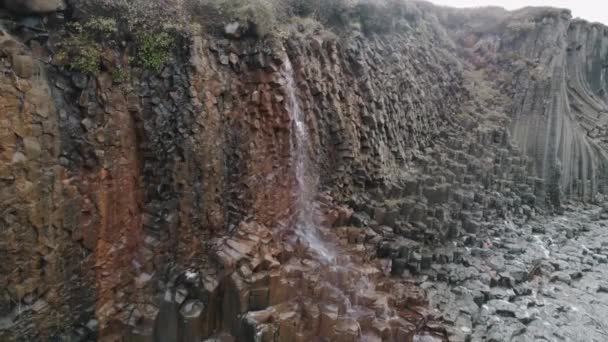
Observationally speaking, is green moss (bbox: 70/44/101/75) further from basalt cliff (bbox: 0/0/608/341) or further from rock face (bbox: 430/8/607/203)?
rock face (bbox: 430/8/607/203)

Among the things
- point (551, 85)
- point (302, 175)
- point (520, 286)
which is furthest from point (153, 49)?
point (551, 85)

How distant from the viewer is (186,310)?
225 inches

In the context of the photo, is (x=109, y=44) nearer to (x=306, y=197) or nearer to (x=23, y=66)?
(x=23, y=66)

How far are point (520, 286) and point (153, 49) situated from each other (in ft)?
29.5

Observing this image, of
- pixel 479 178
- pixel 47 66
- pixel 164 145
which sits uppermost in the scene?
pixel 47 66

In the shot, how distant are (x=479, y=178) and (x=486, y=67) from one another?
7805 mm

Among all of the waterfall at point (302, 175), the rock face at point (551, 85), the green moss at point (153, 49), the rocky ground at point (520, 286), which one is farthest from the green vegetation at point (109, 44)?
the rock face at point (551, 85)

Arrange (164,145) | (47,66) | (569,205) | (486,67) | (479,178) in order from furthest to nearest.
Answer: (486,67), (569,205), (479,178), (164,145), (47,66)

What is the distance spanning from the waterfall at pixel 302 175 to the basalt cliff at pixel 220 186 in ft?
→ 0.13

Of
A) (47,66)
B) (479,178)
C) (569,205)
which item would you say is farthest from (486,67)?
(47,66)

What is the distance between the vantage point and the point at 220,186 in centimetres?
673

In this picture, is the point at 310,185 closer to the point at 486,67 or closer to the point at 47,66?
the point at 47,66

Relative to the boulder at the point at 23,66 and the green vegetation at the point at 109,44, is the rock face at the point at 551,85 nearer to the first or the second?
the green vegetation at the point at 109,44

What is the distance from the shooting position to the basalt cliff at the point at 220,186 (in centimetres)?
504
